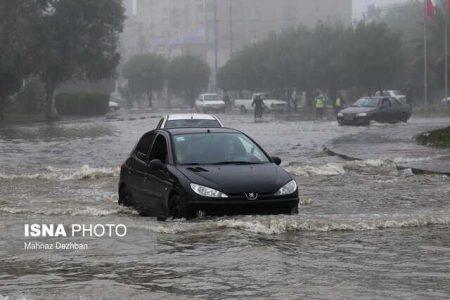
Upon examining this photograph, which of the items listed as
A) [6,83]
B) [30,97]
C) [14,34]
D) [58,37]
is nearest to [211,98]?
[30,97]

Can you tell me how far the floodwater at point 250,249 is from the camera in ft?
24.6

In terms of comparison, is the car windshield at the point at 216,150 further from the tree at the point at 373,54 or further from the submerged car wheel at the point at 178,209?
the tree at the point at 373,54

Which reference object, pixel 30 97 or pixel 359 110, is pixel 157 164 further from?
pixel 30 97

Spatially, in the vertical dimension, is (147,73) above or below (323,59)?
below

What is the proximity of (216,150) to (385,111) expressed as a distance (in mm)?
33857

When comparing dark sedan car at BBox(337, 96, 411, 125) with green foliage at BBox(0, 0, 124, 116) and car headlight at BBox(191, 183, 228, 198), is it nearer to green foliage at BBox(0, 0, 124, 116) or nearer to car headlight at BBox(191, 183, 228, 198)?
green foliage at BBox(0, 0, 124, 116)

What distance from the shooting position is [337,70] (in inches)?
3046

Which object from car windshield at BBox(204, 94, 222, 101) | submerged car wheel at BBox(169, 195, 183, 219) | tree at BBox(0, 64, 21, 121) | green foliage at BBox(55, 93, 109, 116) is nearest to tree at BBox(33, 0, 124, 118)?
tree at BBox(0, 64, 21, 121)

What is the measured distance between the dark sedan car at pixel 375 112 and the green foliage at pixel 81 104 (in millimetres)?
31986

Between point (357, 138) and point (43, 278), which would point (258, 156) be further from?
point (357, 138)

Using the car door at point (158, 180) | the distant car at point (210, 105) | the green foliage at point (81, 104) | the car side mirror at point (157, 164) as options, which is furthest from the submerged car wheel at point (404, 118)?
the car side mirror at point (157, 164)

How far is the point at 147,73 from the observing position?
4441 inches

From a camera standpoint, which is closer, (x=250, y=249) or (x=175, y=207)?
(x=250, y=249)

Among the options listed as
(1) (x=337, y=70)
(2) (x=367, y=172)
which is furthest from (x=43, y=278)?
(1) (x=337, y=70)
